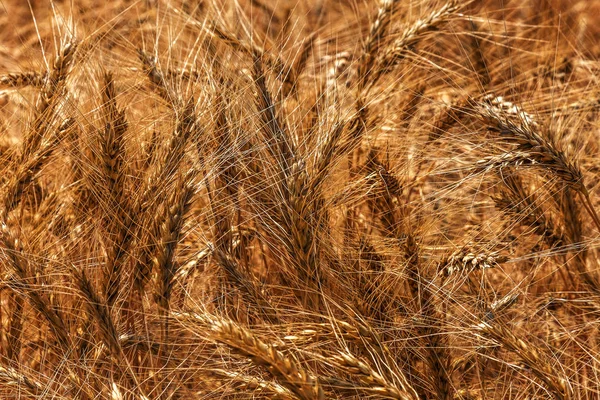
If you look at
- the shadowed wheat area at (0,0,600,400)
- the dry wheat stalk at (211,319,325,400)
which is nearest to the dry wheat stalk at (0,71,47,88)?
the shadowed wheat area at (0,0,600,400)

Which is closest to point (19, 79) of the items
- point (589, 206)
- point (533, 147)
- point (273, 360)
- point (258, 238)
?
point (258, 238)

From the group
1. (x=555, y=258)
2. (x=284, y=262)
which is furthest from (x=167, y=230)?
(x=555, y=258)

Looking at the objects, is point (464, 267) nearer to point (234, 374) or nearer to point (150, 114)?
point (234, 374)

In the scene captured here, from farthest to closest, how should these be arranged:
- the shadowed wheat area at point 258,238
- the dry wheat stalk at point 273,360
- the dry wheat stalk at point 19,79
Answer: the dry wheat stalk at point 19,79 → the shadowed wheat area at point 258,238 → the dry wheat stalk at point 273,360

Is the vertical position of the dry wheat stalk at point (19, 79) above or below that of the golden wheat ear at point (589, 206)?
above

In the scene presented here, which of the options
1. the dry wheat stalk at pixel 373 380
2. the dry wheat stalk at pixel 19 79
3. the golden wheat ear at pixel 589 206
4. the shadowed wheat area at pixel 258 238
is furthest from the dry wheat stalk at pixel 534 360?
the dry wheat stalk at pixel 19 79

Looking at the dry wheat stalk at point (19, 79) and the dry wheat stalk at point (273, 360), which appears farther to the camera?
the dry wheat stalk at point (19, 79)

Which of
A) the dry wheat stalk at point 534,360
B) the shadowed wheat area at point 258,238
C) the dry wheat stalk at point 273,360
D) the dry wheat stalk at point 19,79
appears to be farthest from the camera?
the dry wheat stalk at point 19,79

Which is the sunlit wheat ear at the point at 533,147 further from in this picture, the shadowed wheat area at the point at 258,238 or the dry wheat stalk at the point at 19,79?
the dry wheat stalk at the point at 19,79

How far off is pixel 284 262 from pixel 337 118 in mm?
320

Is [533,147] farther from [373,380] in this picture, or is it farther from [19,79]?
[19,79]

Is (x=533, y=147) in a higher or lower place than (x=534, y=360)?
higher

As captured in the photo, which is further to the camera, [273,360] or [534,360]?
[534,360]

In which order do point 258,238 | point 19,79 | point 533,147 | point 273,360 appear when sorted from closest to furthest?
1. point 273,360
2. point 533,147
3. point 258,238
4. point 19,79
